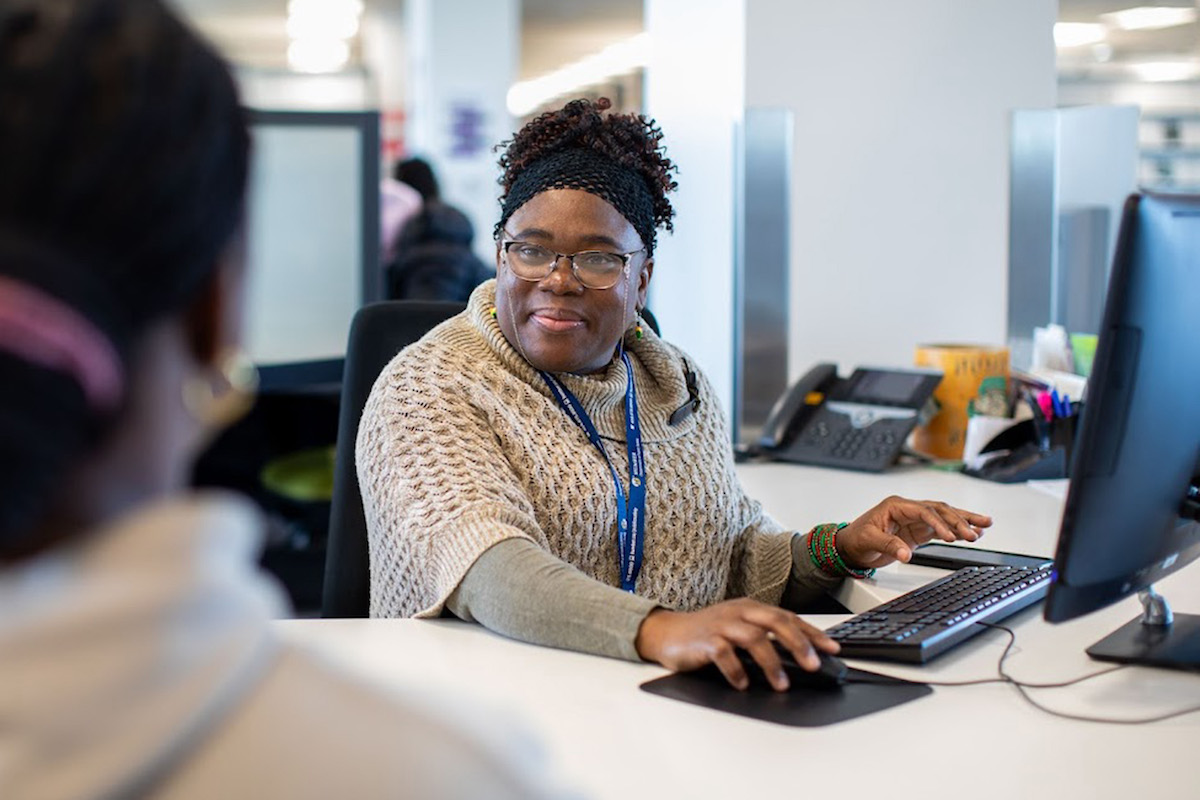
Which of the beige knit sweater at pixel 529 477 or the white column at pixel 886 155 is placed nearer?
the beige knit sweater at pixel 529 477

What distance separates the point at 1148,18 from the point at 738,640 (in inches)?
211

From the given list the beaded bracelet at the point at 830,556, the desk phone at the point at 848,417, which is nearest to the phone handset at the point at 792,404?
the desk phone at the point at 848,417

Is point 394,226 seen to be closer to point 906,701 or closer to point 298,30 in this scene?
point 906,701

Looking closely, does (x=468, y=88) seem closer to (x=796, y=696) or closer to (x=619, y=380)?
(x=619, y=380)

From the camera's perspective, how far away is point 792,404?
2877 mm

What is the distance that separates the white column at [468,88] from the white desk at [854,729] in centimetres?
810

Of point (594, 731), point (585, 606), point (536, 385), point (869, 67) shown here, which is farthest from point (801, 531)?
point (869, 67)

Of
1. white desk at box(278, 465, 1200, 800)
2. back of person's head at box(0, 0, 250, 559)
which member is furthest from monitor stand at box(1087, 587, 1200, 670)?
back of person's head at box(0, 0, 250, 559)

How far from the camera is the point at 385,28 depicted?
13.6 m

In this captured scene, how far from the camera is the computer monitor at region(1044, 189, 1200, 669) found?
1.20m

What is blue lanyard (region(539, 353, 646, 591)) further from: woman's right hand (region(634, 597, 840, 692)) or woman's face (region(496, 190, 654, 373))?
woman's right hand (region(634, 597, 840, 692))

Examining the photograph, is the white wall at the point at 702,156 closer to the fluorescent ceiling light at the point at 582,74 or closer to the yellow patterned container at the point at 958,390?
the yellow patterned container at the point at 958,390

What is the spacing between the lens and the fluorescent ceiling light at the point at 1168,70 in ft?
19.4

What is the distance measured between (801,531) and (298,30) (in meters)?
12.4
